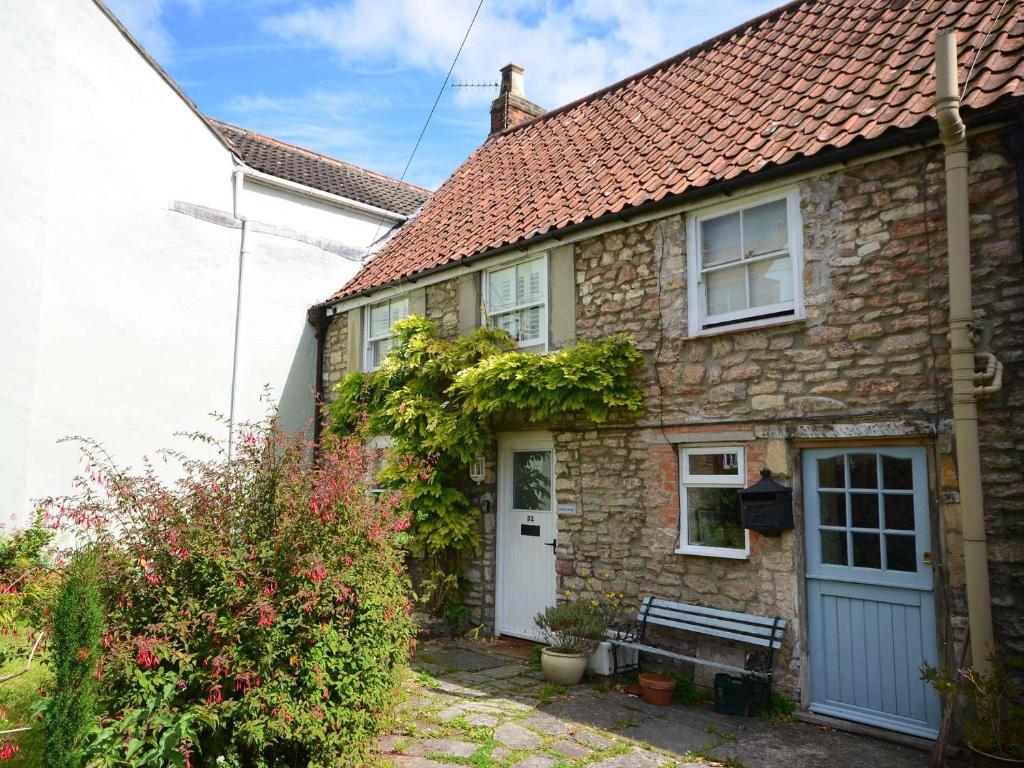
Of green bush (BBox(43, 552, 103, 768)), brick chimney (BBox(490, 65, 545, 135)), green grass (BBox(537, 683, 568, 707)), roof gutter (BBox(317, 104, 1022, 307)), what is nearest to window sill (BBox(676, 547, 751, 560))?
green grass (BBox(537, 683, 568, 707))

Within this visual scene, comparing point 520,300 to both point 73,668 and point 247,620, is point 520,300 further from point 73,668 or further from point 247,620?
point 73,668

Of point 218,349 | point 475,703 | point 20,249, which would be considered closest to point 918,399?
point 475,703

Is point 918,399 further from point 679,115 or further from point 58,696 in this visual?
point 58,696

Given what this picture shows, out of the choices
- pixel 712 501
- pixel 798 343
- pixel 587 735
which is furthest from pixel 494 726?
pixel 798 343

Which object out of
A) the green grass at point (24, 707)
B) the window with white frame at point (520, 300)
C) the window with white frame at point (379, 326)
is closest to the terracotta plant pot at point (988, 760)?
the green grass at point (24, 707)

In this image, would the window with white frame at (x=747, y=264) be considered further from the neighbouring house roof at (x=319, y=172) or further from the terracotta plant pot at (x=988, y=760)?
the neighbouring house roof at (x=319, y=172)

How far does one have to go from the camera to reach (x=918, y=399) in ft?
20.4

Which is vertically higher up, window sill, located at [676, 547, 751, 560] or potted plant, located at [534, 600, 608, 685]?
window sill, located at [676, 547, 751, 560]

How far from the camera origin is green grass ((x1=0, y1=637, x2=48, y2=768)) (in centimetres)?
530

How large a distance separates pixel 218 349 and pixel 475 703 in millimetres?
8221

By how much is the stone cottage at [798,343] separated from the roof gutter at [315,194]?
503cm

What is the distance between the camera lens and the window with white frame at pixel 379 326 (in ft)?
40.3

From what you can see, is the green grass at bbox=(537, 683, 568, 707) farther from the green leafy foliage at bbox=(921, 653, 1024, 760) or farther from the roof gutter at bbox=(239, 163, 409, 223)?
the roof gutter at bbox=(239, 163, 409, 223)

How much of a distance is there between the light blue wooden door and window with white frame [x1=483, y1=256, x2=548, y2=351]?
391cm
